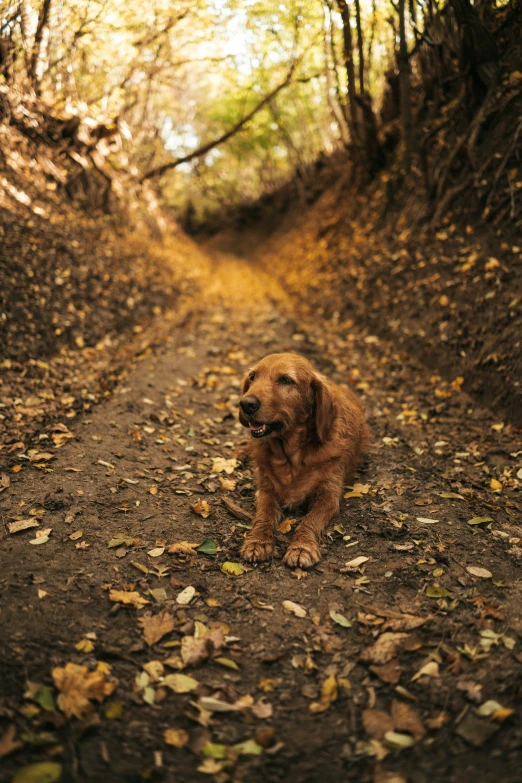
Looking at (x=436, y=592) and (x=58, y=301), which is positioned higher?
(x=58, y=301)

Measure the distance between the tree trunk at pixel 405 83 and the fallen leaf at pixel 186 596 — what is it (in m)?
9.37

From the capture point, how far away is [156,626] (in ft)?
9.58

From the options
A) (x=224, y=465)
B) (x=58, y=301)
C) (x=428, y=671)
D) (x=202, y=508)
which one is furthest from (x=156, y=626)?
(x=58, y=301)

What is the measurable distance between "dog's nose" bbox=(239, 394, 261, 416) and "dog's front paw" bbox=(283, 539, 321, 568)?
108 centimetres

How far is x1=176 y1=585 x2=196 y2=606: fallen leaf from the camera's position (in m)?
3.16

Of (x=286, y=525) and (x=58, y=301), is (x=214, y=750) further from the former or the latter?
(x=58, y=301)

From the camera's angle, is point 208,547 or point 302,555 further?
point 208,547

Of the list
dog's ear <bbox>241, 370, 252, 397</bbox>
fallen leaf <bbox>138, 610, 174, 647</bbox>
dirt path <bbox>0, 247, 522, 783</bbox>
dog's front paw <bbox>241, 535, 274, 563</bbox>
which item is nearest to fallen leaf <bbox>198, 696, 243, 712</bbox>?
dirt path <bbox>0, 247, 522, 783</bbox>

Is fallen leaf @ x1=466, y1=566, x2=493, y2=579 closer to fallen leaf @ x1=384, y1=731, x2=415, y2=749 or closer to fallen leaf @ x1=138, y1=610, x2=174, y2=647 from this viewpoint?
fallen leaf @ x1=384, y1=731, x2=415, y2=749

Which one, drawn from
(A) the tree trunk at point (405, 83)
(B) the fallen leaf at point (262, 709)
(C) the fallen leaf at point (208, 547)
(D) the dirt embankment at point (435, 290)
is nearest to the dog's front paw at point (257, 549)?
(C) the fallen leaf at point (208, 547)

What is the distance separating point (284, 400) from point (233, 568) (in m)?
1.38

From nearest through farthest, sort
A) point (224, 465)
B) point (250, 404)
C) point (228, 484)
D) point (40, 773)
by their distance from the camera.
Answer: point (40, 773), point (250, 404), point (228, 484), point (224, 465)

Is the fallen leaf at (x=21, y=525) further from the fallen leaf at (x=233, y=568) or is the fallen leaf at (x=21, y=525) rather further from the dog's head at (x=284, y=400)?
the dog's head at (x=284, y=400)

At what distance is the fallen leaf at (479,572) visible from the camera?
3382 millimetres
